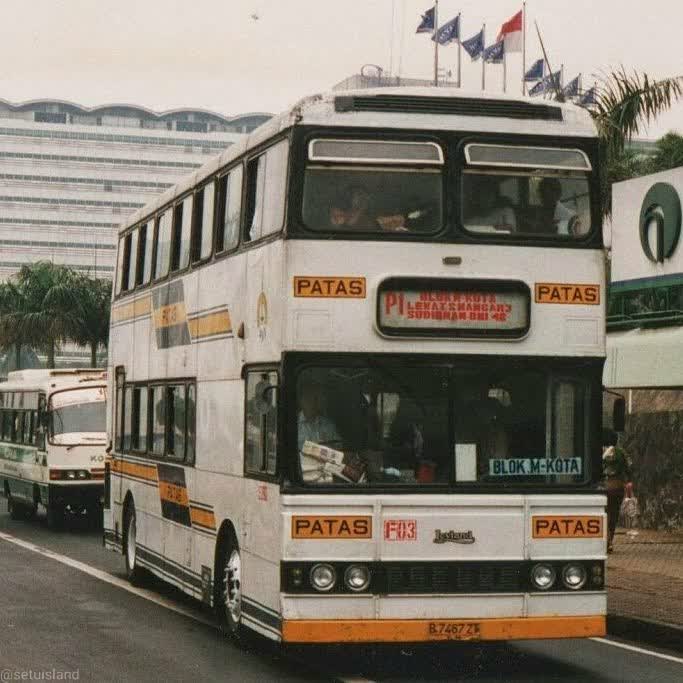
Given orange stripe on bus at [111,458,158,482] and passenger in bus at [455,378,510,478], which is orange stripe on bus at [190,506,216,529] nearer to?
orange stripe on bus at [111,458,158,482]

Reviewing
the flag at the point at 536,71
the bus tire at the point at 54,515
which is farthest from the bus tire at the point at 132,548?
the flag at the point at 536,71

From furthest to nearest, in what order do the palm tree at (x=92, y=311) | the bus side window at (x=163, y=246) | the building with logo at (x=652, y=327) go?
1. the palm tree at (x=92, y=311)
2. the building with logo at (x=652, y=327)
3. the bus side window at (x=163, y=246)

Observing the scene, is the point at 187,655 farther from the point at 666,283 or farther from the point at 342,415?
the point at 666,283

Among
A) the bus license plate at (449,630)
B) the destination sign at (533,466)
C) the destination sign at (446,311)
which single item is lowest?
the bus license plate at (449,630)

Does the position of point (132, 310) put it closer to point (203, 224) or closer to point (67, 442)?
point (203, 224)

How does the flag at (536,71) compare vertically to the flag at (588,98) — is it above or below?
above

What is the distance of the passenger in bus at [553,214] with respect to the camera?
1218 cm

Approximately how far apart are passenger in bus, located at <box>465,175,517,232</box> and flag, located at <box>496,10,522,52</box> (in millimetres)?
29238

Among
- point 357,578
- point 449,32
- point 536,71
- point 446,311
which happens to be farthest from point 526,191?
point 536,71

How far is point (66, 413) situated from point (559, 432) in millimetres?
18918

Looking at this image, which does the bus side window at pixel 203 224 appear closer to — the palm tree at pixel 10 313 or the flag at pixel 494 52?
the flag at pixel 494 52

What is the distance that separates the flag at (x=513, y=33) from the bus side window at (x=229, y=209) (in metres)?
27.3

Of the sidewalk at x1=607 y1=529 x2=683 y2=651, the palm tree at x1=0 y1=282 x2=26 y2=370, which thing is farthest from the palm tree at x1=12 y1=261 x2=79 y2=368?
the sidewalk at x1=607 y1=529 x2=683 y2=651

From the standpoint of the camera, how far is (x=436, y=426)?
1171 cm
